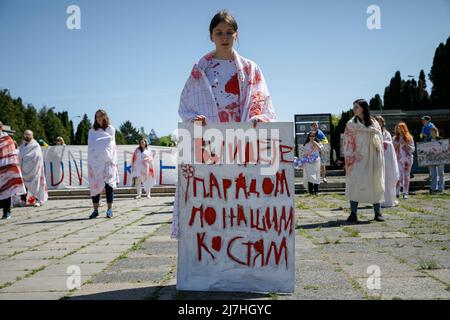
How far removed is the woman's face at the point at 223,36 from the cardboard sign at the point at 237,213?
850mm

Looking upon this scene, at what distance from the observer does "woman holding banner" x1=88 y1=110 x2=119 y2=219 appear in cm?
947

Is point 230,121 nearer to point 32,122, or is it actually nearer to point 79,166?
point 79,166

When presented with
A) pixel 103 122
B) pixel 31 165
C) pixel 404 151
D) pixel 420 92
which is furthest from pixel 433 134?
pixel 420 92

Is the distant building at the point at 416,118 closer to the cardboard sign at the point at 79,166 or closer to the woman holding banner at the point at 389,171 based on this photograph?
the cardboard sign at the point at 79,166

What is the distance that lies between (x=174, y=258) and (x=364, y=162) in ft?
13.5

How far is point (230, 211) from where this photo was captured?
3.73 metres

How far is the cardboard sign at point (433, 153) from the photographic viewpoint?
14.2m

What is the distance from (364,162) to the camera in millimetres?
8109

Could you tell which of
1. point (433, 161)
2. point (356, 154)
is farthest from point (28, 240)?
point (433, 161)

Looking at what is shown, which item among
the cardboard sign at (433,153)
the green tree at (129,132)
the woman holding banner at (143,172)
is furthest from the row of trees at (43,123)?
the cardboard sign at (433,153)

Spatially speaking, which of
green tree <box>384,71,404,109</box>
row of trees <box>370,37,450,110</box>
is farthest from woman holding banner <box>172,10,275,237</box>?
green tree <box>384,71,404,109</box>

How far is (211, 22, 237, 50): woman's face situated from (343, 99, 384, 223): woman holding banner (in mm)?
4347

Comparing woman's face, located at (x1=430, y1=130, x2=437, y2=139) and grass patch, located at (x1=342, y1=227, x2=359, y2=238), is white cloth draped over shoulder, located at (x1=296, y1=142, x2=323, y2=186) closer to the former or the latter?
woman's face, located at (x1=430, y1=130, x2=437, y2=139)

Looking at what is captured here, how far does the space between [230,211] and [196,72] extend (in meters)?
1.25
